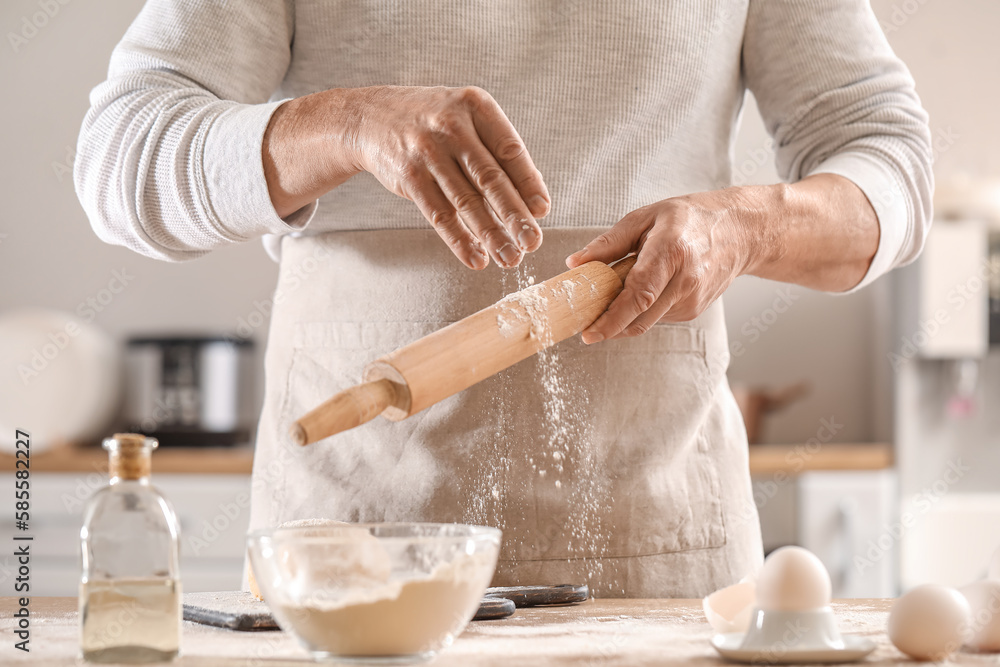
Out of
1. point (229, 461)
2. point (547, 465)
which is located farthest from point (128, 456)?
point (229, 461)

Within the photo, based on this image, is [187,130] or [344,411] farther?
[187,130]

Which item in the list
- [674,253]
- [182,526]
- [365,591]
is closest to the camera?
[365,591]

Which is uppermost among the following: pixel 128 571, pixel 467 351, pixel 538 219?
pixel 538 219

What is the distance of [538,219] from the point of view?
89 cm

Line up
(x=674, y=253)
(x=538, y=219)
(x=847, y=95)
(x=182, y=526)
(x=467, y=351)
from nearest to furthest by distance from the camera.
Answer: (x=467, y=351) → (x=674, y=253) → (x=538, y=219) → (x=847, y=95) → (x=182, y=526)

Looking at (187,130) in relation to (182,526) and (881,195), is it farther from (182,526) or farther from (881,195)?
(182,526)

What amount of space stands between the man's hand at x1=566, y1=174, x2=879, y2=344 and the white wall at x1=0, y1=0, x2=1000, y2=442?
1.80 meters

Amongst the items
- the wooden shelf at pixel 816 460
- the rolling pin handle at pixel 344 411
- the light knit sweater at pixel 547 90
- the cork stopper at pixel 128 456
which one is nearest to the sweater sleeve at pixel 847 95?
the light knit sweater at pixel 547 90

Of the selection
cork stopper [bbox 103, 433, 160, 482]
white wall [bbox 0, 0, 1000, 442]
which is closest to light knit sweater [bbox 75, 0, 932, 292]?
cork stopper [bbox 103, 433, 160, 482]

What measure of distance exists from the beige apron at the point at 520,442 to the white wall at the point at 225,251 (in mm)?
1851

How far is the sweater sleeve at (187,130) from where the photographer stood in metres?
0.83

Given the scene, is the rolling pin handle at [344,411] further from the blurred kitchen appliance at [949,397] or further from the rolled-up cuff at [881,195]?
the blurred kitchen appliance at [949,397]

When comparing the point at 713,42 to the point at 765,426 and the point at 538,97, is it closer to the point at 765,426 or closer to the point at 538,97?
the point at 538,97

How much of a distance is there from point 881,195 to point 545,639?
0.58 m
